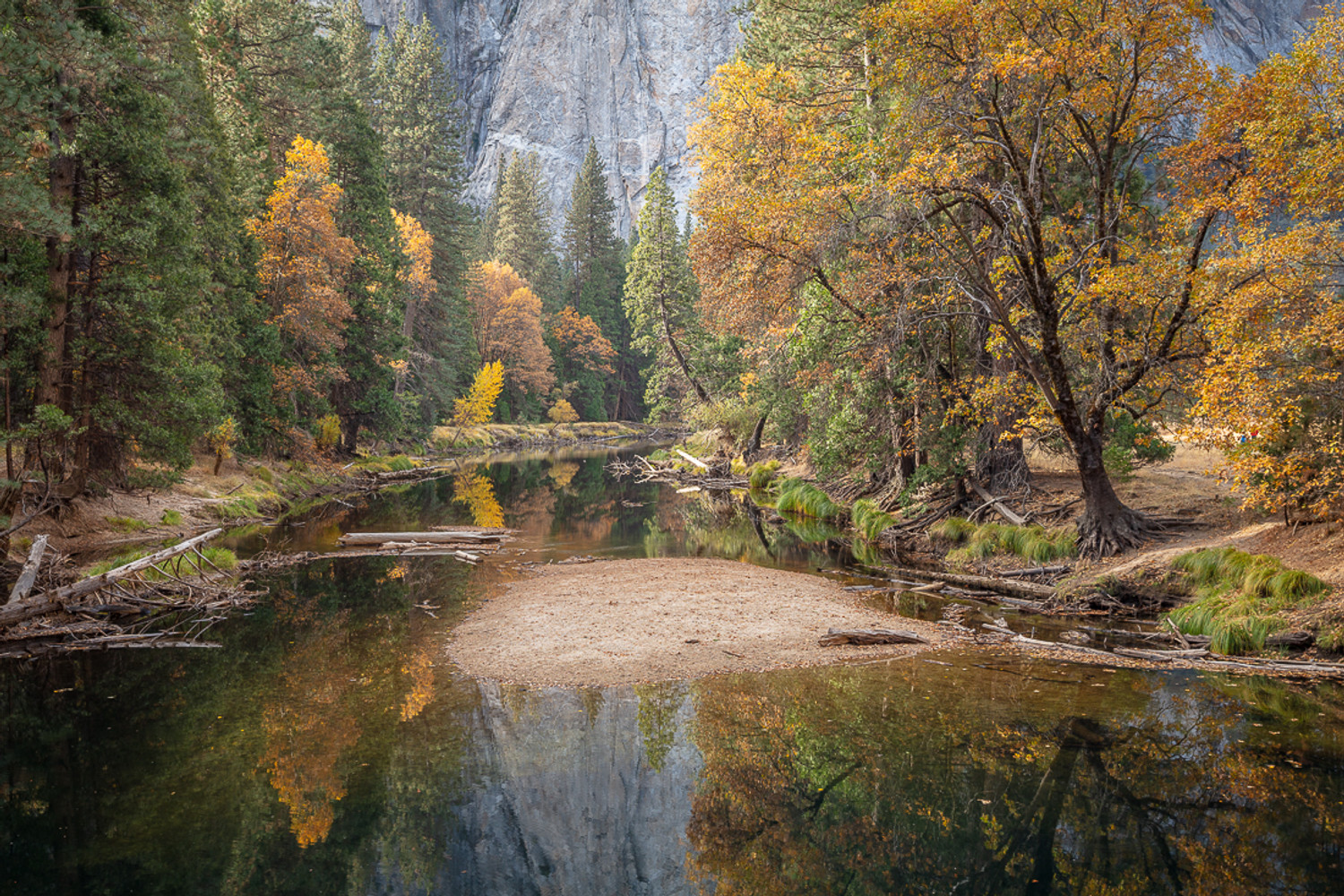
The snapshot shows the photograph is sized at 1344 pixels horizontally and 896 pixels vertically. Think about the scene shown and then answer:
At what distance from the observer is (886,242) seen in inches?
621

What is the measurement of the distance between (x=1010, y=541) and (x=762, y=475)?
630 inches

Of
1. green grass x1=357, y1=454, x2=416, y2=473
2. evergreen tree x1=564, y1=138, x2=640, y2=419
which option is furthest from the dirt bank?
evergreen tree x1=564, y1=138, x2=640, y2=419

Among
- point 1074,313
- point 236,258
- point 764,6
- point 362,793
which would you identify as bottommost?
point 362,793

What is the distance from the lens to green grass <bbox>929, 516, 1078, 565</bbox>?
14797mm

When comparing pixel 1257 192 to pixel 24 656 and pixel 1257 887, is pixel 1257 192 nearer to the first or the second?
pixel 1257 887

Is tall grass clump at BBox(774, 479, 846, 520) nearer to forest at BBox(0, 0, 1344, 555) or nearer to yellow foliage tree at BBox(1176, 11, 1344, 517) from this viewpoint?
forest at BBox(0, 0, 1344, 555)

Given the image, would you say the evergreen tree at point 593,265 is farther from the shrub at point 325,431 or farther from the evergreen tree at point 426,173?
the shrub at point 325,431

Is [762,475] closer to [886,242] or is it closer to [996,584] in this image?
[886,242]

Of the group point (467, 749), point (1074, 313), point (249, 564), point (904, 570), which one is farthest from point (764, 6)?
point (467, 749)

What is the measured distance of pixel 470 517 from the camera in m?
23.4

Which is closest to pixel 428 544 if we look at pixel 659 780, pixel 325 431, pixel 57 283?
pixel 57 283

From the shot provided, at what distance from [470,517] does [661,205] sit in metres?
24.4

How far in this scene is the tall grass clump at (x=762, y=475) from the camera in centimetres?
3122

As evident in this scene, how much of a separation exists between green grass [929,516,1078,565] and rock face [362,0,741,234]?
12074cm
